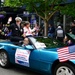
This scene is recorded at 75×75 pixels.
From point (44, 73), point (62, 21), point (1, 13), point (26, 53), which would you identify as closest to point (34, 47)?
point (26, 53)

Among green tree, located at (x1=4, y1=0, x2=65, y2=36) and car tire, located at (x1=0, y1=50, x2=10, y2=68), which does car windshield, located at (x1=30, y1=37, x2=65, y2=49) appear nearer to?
car tire, located at (x1=0, y1=50, x2=10, y2=68)

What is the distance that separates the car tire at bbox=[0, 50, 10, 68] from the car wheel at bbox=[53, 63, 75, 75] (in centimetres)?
227

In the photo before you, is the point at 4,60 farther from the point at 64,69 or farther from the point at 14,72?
the point at 64,69

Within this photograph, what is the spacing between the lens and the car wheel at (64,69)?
18.2 feet

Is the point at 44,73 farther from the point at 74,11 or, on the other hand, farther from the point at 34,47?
the point at 74,11

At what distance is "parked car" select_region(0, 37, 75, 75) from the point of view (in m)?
5.70

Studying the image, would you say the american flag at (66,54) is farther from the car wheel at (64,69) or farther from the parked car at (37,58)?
the car wheel at (64,69)

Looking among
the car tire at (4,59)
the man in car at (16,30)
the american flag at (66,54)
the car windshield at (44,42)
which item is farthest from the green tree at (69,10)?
the american flag at (66,54)

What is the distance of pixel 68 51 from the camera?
5887 millimetres

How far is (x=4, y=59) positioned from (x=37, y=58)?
1821 millimetres

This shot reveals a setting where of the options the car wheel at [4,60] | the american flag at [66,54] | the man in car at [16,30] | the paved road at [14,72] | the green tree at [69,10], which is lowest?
the paved road at [14,72]

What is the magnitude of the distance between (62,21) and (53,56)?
38.9 feet

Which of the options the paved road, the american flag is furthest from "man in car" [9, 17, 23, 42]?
the american flag

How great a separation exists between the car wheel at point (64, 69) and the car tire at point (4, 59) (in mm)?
2265
